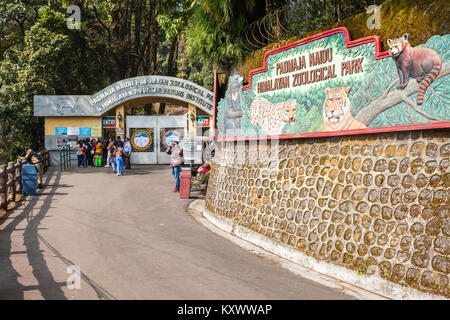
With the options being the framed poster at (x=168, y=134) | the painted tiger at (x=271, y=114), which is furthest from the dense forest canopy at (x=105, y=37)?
the framed poster at (x=168, y=134)

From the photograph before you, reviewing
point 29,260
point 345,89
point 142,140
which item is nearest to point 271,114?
point 345,89

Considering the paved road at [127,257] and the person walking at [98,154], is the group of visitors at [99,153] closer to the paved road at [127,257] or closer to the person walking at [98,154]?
the person walking at [98,154]

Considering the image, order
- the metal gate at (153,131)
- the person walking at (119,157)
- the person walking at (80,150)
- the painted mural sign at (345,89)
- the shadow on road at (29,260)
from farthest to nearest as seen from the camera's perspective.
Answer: the metal gate at (153,131), the person walking at (80,150), the person walking at (119,157), the shadow on road at (29,260), the painted mural sign at (345,89)

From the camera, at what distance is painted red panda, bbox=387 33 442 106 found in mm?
6223

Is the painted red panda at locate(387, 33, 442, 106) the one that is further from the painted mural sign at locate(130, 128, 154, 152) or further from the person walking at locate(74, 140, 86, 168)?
the painted mural sign at locate(130, 128, 154, 152)

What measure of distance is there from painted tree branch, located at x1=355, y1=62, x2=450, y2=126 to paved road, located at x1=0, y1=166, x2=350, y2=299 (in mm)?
2946

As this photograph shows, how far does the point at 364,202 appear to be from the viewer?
7.18 metres

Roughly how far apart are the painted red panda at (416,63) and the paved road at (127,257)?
3.37m

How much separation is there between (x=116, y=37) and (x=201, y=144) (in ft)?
56.0

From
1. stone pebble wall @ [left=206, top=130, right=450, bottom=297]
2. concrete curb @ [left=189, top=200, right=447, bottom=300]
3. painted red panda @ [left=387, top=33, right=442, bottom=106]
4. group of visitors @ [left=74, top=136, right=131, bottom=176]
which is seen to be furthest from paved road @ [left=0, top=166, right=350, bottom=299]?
group of visitors @ [left=74, top=136, right=131, bottom=176]

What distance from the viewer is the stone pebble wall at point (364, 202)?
602 cm

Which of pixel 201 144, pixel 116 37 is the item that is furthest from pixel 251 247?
pixel 116 37

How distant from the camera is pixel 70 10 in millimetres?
32812

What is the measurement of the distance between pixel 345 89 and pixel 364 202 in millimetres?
2121
